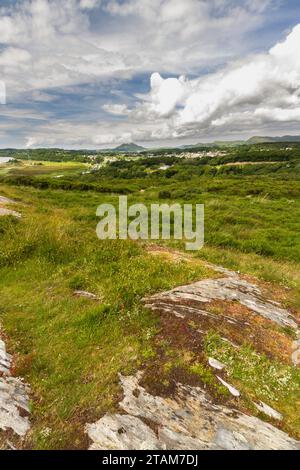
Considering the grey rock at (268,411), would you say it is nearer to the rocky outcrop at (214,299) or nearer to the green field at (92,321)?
the green field at (92,321)

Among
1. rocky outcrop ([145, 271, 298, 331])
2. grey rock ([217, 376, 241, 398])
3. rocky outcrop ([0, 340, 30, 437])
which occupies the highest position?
rocky outcrop ([145, 271, 298, 331])

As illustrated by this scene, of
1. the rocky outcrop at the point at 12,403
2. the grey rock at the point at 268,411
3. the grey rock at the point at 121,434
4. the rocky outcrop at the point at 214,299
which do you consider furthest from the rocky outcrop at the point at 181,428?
the rocky outcrop at the point at 214,299

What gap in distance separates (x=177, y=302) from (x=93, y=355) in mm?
2492

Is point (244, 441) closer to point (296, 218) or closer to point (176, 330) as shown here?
point (176, 330)

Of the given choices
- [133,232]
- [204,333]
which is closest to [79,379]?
[204,333]

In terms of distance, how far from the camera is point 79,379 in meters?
5.62

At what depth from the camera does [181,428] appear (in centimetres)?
439

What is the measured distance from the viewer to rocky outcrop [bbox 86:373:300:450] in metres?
4.15

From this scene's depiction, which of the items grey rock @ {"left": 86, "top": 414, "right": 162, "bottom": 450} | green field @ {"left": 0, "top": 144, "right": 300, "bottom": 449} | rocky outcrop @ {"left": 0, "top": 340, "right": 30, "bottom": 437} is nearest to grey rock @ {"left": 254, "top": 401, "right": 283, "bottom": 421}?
green field @ {"left": 0, "top": 144, "right": 300, "bottom": 449}

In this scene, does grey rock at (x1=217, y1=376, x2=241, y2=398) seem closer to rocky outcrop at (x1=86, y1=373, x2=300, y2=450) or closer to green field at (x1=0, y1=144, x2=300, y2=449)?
green field at (x1=0, y1=144, x2=300, y2=449)

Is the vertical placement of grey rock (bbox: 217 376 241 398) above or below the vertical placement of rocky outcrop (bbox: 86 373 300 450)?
above

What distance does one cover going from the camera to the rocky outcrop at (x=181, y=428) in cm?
415

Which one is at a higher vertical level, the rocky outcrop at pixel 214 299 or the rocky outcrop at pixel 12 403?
the rocky outcrop at pixel 214 299

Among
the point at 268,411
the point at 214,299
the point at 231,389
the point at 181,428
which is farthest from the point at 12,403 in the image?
the point at 214,299
